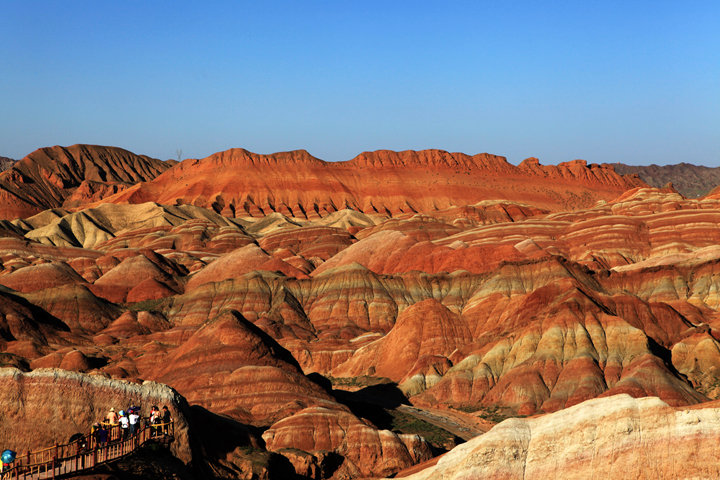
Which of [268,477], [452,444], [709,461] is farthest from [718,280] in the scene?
[709,461]

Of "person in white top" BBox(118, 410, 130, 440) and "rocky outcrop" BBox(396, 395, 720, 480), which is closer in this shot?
"rocky outcrop" BBox(396, 395, 720, 480)

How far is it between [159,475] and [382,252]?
130974 mm

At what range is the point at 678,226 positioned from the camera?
180m

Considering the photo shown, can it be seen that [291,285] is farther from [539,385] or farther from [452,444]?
[452,444]

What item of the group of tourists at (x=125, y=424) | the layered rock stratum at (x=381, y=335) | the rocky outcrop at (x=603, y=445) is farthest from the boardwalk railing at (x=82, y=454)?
the rocky outcrop at (x=603, y=445)

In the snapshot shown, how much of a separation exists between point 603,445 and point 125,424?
60.7 feet

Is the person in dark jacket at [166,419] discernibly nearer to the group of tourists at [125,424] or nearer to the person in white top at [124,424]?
the group of tourists at [125,424]

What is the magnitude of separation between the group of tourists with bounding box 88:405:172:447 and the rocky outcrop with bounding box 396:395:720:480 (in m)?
13.1

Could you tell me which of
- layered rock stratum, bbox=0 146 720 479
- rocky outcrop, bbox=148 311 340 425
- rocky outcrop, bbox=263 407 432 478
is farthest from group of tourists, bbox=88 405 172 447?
rocky outcrop, bbox=148 311 340 425

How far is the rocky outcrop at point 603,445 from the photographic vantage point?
34.1 meters

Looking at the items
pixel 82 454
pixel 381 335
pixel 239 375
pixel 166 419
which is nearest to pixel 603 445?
pixel 82 454

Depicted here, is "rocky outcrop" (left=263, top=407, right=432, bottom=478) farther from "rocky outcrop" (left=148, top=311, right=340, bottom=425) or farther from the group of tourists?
the group of tourists

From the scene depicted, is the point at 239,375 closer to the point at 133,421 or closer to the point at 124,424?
the point at 133,421

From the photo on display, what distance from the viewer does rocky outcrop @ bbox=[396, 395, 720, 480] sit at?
34125 mm
